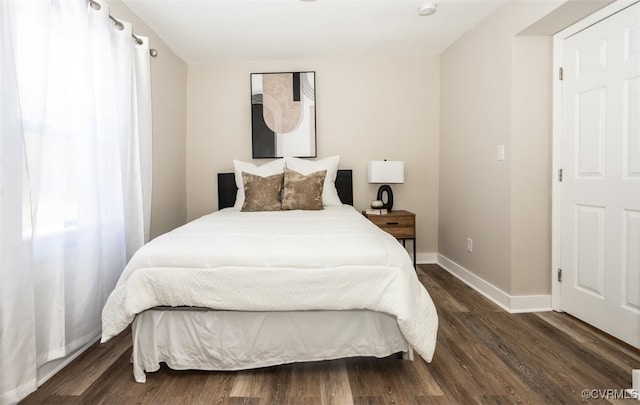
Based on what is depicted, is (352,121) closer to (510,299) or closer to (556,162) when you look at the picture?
(556,162)

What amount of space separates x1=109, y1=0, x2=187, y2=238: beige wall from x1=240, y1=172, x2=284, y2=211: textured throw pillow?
80 cm

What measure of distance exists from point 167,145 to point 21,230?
1979 mm

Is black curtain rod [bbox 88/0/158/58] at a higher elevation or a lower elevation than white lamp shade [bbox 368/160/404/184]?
higher

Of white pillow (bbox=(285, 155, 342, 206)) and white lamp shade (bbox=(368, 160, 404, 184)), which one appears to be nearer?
white pillow (bbox=(285, 155, 342, 206))

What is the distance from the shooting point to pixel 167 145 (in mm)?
3232

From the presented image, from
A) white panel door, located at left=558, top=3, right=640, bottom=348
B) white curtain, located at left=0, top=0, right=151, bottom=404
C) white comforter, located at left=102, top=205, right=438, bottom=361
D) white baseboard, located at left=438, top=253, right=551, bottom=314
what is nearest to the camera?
white curtain, located at left=0, top=0, right=151, bottom=404

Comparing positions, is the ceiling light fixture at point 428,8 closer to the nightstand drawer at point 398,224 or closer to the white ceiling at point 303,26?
the white ceiling at point 303,26

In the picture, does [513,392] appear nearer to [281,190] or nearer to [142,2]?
[281,190]

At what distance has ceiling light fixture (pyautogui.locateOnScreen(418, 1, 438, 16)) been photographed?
2492 millimetres

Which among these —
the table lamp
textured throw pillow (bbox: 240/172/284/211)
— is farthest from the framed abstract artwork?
the table lamp

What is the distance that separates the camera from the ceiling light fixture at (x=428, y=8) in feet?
8.18

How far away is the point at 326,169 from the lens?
10.9ft

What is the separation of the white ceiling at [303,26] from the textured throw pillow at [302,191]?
53.0 inches

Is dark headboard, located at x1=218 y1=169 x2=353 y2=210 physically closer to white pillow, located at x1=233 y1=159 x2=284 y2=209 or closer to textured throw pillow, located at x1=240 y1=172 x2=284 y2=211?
white pillow, located at x1=233 y1=159 x2=284 y2=209
